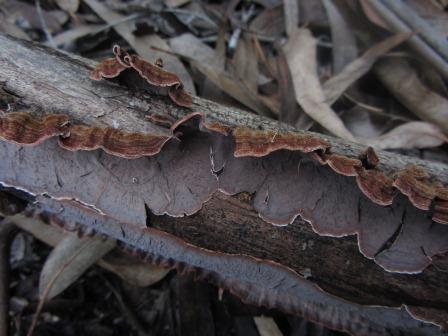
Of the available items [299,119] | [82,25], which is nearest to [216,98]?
[299,119]

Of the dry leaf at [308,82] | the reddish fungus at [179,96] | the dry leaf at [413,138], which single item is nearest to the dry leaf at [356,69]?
the dry leaf at [308,82]

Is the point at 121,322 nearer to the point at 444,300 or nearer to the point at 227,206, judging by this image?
the point at 227,206

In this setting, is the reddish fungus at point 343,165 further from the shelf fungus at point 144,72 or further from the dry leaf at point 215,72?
the dry leaf at point 215,72

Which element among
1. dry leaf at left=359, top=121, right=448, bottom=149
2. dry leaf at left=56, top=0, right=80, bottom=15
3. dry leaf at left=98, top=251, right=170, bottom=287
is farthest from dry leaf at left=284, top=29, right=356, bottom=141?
dry leaf at left=56, top=0, right=80, bottom=15

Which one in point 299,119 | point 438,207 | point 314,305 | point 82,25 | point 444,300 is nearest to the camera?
point 438,207

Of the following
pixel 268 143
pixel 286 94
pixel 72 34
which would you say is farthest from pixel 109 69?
pixel 72 34

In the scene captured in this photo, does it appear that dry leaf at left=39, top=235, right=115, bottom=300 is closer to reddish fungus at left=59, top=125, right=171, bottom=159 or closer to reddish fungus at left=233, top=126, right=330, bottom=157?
reddish fungus at left=59, top=125, right=171, bottom=159
